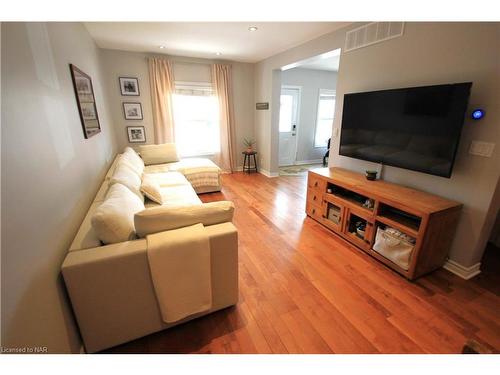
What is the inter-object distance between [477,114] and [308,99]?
4.43 m

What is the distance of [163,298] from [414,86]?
2763 millimetres

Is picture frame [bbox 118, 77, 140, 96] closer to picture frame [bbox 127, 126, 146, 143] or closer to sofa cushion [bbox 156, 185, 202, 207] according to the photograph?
picture frame [bbox 127, 126, 146, 143]

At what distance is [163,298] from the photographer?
1.35 meters

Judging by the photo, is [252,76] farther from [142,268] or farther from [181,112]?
[142,268]

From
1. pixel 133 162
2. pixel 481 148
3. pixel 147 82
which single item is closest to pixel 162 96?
pixel 147 82

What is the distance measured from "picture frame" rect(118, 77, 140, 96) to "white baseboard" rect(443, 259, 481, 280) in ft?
17.4

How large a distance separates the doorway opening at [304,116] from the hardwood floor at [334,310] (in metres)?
3.47

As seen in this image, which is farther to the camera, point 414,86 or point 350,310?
point 414,86

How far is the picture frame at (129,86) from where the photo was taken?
4.24 metres

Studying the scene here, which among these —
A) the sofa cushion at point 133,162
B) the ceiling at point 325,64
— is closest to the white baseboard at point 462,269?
the sofa cushion at point 133,162

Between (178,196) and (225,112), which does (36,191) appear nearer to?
(178,196)
